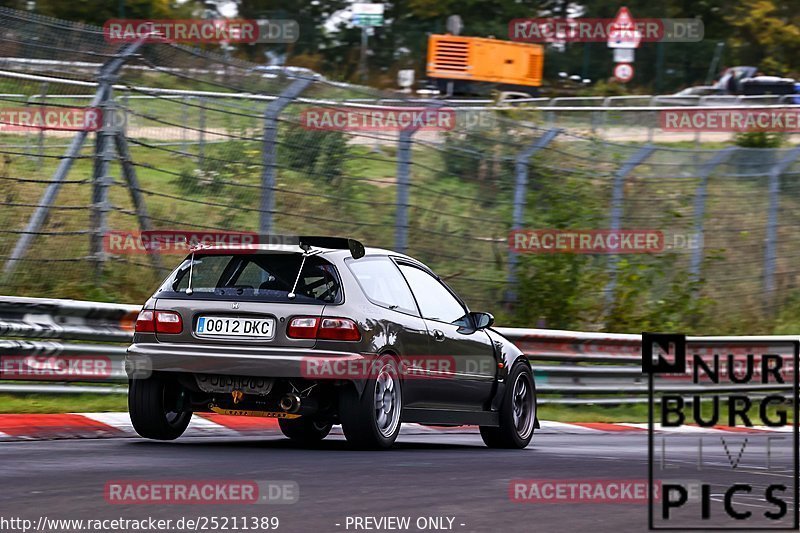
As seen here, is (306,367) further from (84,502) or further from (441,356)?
(84,502)

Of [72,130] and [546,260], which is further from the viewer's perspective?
[546,260]

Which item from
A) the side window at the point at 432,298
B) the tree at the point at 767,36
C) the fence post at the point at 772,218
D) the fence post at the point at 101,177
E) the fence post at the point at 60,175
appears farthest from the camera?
the tree at the point at 767,36

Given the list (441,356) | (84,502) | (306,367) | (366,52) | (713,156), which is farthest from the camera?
(366,52)

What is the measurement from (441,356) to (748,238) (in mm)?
9972

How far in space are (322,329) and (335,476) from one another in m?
1.48

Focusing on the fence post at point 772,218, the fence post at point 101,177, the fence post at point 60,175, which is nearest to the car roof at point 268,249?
the fence post at point 60,175

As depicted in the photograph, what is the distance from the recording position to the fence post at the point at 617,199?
16734mm

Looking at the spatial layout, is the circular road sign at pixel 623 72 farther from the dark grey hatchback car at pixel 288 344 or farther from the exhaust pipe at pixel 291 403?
the exhaust pipe at pixel 291 403

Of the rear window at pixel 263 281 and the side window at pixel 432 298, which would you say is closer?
the rear window at pixel 263 281

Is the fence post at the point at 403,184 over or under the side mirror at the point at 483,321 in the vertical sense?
over

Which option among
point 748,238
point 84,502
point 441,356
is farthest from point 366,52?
point 84,502

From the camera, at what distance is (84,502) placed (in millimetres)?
6250

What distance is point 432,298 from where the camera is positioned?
9961 millimetres

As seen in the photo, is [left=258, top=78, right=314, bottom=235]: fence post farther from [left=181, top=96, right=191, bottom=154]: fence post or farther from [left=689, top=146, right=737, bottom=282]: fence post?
[left=689, top=146, right=737, bottom=282]: fence post
